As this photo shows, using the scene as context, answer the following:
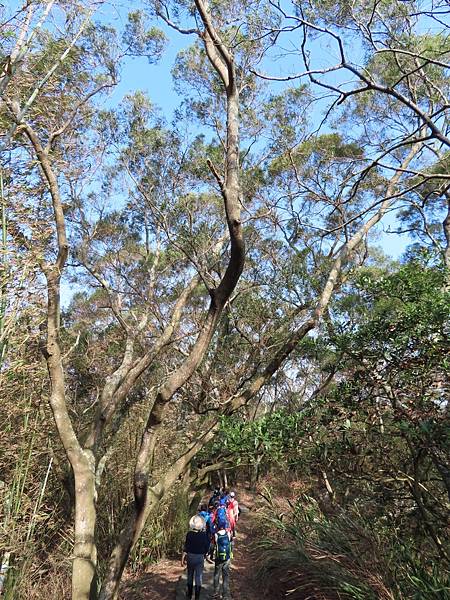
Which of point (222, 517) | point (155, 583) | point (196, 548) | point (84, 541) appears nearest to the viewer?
point (84, 541)

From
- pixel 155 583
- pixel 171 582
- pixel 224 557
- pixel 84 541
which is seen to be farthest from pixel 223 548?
pixel 84 541

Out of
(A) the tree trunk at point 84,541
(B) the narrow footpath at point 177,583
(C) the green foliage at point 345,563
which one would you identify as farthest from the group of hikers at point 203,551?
(A) the tree trunk at point 84,541

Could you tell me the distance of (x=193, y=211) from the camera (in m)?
10.5

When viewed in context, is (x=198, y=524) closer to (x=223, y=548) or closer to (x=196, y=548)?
(x=196, y=548)

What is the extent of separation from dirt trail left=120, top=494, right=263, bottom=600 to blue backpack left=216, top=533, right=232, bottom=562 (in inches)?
27.5

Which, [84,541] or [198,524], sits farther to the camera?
[198,524]

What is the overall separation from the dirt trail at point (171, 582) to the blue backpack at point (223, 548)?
2.30 feet

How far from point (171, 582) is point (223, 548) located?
162 cm

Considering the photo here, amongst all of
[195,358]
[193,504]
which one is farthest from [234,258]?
[193,504]

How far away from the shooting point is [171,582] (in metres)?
7.59

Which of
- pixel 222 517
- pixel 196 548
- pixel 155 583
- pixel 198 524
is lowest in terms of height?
pixel 155 583

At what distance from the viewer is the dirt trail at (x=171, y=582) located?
274 inches

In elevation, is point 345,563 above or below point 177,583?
above

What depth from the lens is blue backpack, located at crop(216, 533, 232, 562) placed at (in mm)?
6621
